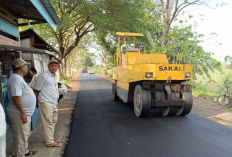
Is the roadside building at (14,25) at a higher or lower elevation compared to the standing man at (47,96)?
higher

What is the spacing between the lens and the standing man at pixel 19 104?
9.12ft

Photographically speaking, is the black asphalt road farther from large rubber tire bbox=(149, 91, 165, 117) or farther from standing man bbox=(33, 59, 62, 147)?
standing man bbox=(33, 59, 62, 147)

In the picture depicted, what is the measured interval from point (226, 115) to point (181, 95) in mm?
1870

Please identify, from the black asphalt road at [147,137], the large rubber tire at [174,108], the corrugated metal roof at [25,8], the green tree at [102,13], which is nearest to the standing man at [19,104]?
the black asphalt road at [147,137]

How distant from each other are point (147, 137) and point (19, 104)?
Result: 284cm

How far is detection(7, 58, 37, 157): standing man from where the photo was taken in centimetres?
278

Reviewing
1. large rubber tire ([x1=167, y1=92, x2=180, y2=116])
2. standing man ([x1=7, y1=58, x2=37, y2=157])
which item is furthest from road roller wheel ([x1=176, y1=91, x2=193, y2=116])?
standing man ([x1=7, y1=58, x2=37, y2=157])

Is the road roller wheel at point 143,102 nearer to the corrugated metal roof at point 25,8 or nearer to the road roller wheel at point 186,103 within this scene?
the road roller wheel at point 186,103

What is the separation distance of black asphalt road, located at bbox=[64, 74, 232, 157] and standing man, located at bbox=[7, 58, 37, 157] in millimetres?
890

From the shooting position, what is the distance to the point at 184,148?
11.5 feet

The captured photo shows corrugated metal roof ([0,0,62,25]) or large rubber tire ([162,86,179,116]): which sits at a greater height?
corrugated metal roof ([0,0,62,25])

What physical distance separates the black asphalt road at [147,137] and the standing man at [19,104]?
890mm

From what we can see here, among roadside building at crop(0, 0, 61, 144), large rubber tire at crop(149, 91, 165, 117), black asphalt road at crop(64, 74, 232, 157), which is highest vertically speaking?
roadside building at crop(0, 0, 61, 144)

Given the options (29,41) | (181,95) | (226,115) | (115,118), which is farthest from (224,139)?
(29,41)
